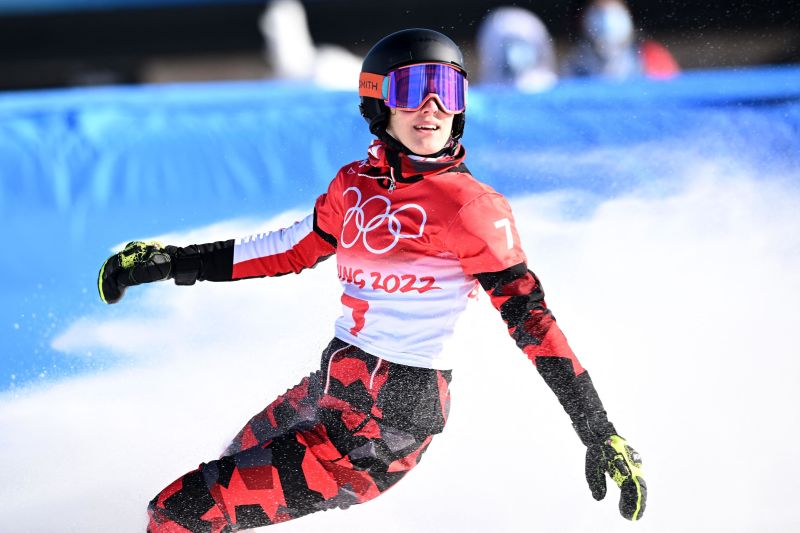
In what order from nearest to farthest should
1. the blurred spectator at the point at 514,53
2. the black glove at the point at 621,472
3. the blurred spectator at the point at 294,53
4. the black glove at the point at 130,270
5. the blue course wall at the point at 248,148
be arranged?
the black glove at the point at 621,472
the black glove at the point at 130,270
the blue course wall at the point at 248,148
the blurred spectator at the point at 514,53
the blurred spectator at the point at 294,53

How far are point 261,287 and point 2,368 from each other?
3.03 feet

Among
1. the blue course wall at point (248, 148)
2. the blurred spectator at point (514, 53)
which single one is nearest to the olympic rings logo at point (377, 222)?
the blue course wall at point (248, 148)

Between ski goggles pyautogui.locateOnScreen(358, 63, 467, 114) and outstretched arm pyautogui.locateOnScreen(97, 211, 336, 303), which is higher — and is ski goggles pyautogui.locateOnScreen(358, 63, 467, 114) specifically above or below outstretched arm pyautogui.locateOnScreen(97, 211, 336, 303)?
above

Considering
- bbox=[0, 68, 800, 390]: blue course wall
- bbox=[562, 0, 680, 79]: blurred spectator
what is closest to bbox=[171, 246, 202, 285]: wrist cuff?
bbox=[0, 68, 800, 390]: blue course wall

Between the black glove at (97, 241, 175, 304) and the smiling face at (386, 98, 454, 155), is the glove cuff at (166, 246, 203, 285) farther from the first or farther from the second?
the smiling face at (386, 98, 454, 155)

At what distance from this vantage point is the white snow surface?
294 centimetres

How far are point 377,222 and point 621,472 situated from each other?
0.79 meters

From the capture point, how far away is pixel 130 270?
7.77ft

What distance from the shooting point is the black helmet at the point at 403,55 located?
219 centimetres

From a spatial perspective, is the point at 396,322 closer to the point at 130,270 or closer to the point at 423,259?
the point at 423,259

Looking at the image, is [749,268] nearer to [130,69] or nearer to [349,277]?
[349,277]

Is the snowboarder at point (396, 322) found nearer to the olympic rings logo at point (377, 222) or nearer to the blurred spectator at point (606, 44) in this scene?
the olympic rings logo at point (377, 222)

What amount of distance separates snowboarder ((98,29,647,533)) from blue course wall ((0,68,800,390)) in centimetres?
135

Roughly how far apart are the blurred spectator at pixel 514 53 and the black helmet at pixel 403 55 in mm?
2440
